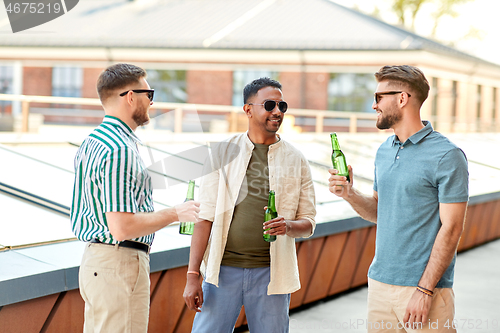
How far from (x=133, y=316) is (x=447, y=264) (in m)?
1.27

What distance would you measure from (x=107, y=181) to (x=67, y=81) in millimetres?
19074

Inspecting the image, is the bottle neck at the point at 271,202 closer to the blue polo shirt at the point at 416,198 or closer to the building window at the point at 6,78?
the blue polo shirt at the point at 416,198

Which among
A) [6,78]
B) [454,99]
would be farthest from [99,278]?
[454,99]

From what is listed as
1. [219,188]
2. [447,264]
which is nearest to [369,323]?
[447,264]

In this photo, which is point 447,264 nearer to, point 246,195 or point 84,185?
point 246,195

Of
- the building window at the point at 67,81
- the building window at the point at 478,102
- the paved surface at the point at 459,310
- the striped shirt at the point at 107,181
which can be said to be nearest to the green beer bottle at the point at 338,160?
the striped shirt at the point at 107,181

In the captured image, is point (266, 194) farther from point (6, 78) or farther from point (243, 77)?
point (6, 78)

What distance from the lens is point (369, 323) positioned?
2.35 meters

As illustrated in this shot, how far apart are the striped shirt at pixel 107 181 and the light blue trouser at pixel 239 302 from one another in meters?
0.46

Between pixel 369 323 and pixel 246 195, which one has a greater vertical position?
pixel 246 195

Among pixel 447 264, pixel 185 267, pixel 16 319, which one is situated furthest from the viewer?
pixel 185 267

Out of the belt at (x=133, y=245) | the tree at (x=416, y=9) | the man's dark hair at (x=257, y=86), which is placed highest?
the tree at (x=416, y=9)

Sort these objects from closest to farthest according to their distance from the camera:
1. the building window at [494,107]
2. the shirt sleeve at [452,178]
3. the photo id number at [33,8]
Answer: the shirt sleeve at [452,178] < the photo id number at [33,8] < the building window at [494,107]

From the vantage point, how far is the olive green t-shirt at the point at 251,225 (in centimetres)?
231
